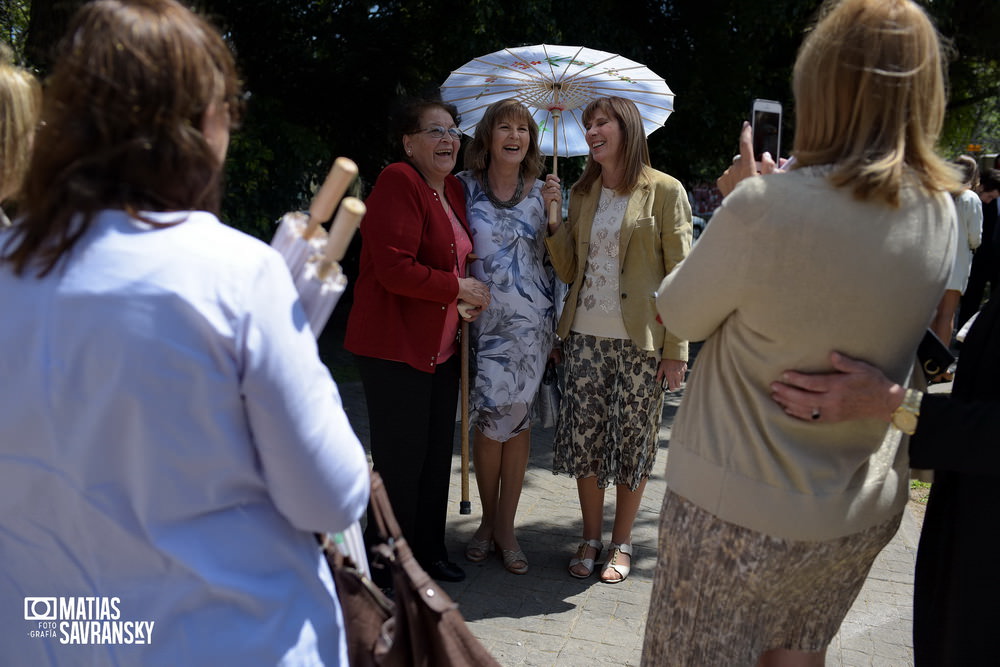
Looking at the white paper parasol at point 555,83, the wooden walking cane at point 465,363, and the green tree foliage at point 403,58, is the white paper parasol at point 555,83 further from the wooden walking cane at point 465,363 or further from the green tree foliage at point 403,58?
the green tree foliage at point 403,58

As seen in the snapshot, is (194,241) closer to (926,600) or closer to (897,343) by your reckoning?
(897,343)

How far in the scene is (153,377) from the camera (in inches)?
50.6

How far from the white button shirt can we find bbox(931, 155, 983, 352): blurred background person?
23.8 feet

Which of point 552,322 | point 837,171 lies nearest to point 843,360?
point 837,171

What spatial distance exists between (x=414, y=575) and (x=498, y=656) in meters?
1.85

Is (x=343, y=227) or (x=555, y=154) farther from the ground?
(x=343, y=227)

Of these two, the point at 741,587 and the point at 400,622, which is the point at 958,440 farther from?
the point at 400,622

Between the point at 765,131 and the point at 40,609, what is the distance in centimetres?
202

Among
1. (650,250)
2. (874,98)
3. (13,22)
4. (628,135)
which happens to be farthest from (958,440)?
(13,22)

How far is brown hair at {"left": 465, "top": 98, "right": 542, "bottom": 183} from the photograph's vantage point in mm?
4020

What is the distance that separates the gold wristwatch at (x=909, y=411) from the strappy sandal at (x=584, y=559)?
7.95 feet

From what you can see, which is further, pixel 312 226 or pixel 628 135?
pixel 628 135

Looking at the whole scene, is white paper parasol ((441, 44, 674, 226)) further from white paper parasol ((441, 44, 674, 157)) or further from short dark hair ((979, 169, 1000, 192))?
short dark hair ((979, 169, 1000, 192))

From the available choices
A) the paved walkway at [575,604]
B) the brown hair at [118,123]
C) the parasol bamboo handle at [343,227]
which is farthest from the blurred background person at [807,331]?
the paved walkway at [575,604]
